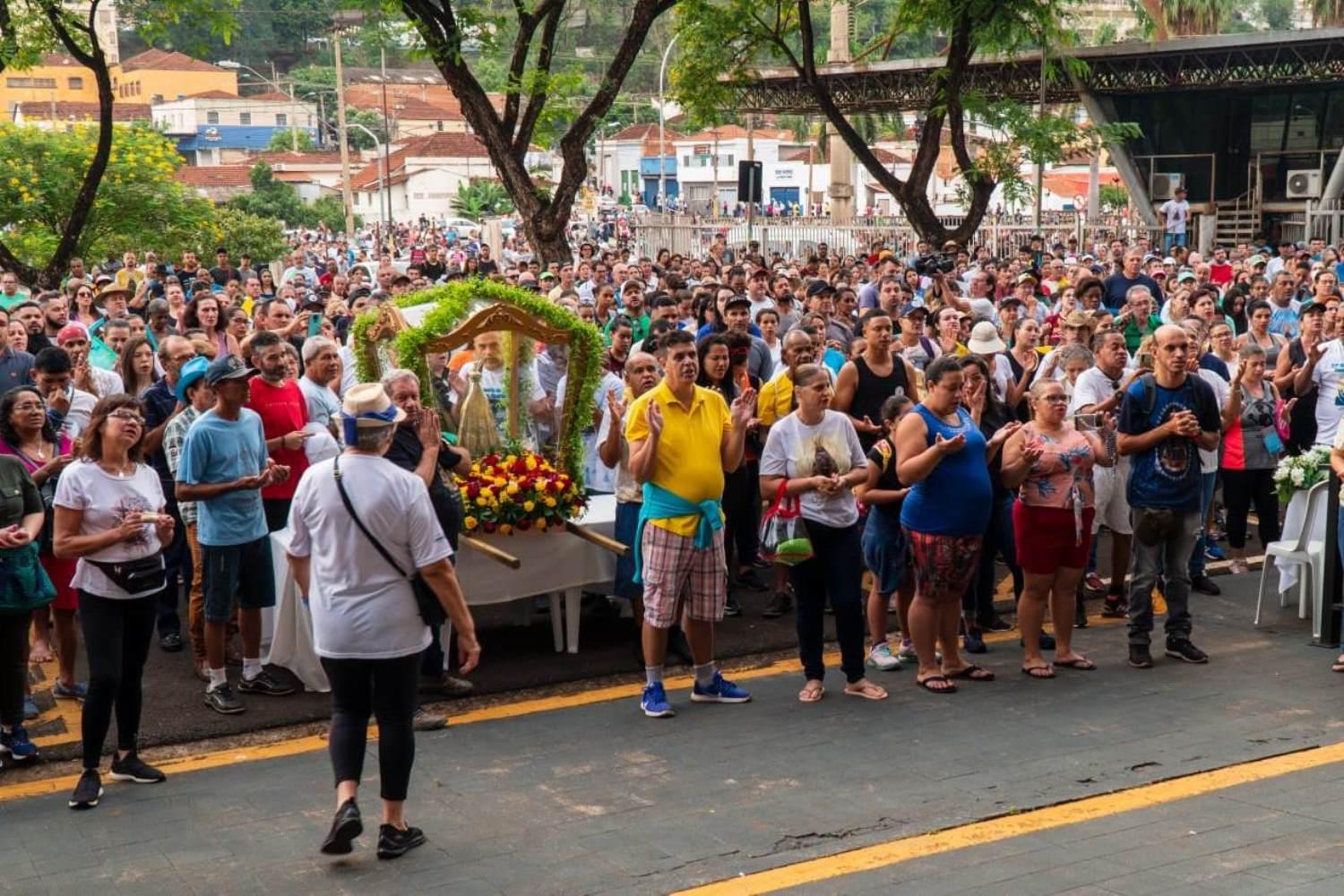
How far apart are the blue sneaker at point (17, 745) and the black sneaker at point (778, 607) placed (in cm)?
439

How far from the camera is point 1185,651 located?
29.1ft

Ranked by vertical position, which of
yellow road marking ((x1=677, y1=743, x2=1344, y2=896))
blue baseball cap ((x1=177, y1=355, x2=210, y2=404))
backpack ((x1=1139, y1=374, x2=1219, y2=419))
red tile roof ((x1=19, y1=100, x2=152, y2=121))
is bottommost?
yellow road marking ((x1=677, y1=743, x2=1344, y2=896))

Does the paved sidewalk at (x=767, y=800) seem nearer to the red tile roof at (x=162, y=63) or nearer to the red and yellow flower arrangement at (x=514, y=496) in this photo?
the red and yellow flower arrangement at (x=514, y=496)

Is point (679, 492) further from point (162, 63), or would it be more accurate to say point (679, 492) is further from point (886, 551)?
point (162, 63)

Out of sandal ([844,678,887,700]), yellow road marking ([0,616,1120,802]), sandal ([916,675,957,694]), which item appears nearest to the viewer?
yellow road marking ([0,616,1120,802])

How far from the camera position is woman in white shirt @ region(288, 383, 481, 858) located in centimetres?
598

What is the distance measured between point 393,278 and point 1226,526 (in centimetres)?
815

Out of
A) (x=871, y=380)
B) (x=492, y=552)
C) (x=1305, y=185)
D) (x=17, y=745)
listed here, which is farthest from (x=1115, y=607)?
(x=1305, y=185)

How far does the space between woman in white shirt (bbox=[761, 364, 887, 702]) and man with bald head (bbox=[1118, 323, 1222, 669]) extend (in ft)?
5.39

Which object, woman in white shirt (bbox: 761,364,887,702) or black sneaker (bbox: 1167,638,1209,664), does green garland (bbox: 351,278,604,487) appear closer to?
woman in white shirt (bbox: 761,364,887,702)

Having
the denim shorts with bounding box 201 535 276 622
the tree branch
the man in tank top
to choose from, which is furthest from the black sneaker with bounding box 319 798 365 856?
the tree branch

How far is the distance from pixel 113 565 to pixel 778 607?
442 cm

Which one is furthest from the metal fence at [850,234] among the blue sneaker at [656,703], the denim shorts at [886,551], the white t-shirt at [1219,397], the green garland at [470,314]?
the blue sneaker at [656,703]

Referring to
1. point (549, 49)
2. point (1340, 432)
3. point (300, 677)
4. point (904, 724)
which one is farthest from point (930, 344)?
point (549, 49)
